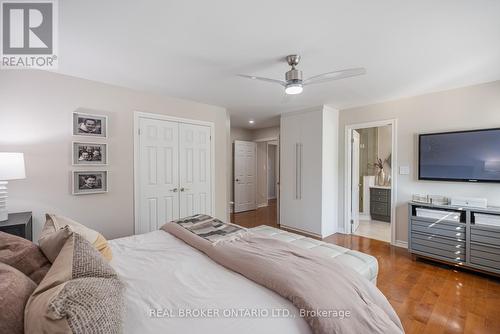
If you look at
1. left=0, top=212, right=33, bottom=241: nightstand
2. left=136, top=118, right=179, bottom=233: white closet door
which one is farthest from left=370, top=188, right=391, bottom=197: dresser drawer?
left=0, top=212, right=33, bottom=241: nightstand

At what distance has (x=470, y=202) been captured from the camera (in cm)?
285

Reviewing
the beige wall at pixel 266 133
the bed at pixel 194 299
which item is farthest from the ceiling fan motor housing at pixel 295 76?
the beige wall at pixel 266 133

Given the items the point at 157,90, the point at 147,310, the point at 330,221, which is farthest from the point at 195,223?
the point at 330,221

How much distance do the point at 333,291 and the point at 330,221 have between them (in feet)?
10.8

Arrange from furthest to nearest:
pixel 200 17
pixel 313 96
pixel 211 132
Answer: pixel 211 132, pixel 313 96, pixel 200 17

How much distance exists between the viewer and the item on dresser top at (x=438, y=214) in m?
2.84

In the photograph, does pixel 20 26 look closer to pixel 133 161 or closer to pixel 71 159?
pixel 71 159

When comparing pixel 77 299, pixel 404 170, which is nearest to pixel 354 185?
pixel 404 170

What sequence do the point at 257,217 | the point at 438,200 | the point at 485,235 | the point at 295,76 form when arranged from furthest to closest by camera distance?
1. the point at 257,217
2. the point at 438,200
3. the point at 485,235
4. the point at 295,76

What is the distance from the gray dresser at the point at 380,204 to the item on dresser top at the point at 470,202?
6.93ft

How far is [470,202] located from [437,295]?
1.36 m

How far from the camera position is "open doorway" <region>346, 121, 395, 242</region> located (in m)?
4.30

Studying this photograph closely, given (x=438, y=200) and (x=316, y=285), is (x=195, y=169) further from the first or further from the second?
(x=438, y=200)

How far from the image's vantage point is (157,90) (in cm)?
329
